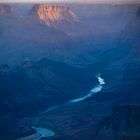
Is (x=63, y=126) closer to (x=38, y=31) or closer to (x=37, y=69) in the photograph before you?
(x=37, y=69)

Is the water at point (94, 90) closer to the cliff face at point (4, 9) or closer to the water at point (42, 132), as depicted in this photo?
the water at point (42, 132)

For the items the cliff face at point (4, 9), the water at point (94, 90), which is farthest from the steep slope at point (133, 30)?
the cliff face at point (4, 9)

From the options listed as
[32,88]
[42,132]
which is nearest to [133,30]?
[32,88]

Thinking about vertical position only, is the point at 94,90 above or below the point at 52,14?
below

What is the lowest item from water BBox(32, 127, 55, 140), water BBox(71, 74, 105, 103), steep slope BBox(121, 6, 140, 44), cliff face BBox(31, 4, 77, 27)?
water BBox(32, 127, 55, 140)

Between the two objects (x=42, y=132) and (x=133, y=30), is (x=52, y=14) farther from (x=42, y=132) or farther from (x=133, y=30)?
(x=42, y=132)

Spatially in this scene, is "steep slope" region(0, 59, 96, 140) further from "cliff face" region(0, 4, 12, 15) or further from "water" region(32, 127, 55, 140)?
"cliff face" region(0, 4, 12, 15)

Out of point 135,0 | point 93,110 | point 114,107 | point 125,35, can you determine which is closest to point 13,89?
point 93,110

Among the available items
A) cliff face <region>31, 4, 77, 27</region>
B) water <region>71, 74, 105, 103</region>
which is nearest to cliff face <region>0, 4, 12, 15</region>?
cliff face <region>31, 4, 77, 27</region>
